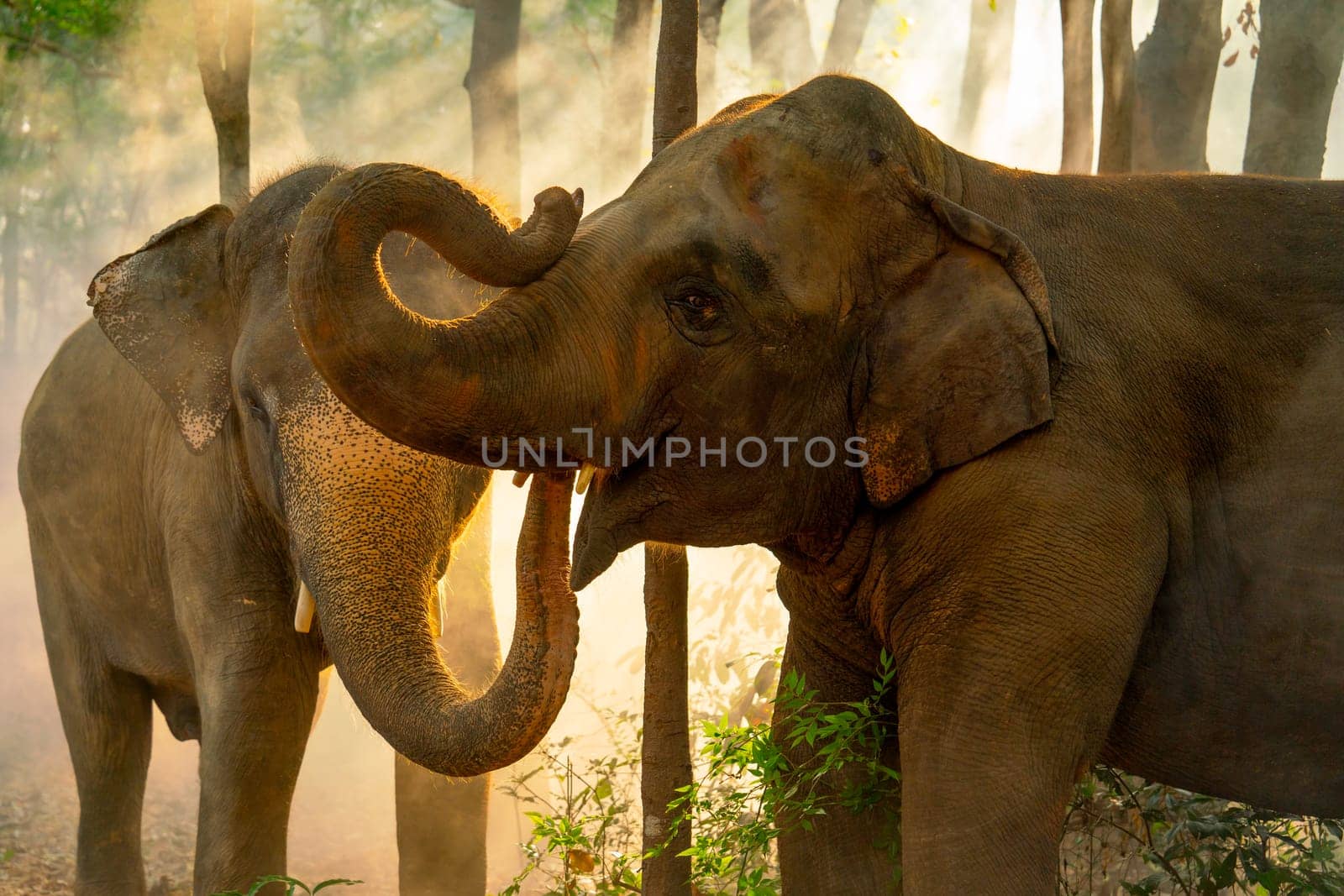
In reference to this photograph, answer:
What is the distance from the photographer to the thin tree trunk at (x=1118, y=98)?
5.84 meters

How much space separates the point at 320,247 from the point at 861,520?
→ 1.07 metres

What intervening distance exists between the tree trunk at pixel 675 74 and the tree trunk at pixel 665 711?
3.45 ft

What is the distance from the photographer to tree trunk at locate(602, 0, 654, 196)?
32.9ft

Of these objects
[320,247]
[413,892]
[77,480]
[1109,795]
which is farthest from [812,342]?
[77,480]

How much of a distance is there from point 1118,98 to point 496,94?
5.02m

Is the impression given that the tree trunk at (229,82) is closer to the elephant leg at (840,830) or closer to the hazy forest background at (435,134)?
the hazy forest background at (435,134)

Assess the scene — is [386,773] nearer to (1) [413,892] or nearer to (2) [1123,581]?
(1) [413,892]

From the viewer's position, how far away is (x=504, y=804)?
7051 mm

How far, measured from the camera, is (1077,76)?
6.41 meters

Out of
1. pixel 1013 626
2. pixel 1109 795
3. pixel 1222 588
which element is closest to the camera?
pixel 1013 626

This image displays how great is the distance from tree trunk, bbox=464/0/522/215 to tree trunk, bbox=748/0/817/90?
435 cm

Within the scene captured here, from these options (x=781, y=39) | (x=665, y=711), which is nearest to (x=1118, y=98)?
(x=665, y=711)

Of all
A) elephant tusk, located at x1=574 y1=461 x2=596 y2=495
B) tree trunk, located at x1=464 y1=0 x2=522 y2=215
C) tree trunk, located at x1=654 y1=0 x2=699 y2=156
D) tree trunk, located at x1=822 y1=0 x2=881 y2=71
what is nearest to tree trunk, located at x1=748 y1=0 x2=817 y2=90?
tree trunk, located at x1=822 y1=0 x2=881 y2=71

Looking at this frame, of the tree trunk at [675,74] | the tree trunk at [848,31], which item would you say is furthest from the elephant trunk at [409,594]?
the tree trunk at [848,31]
